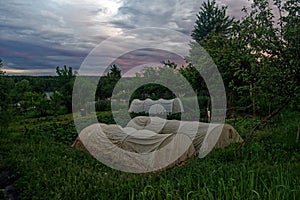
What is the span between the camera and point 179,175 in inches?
170

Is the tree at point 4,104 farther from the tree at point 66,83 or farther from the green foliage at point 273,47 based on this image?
the tree at point 66,83

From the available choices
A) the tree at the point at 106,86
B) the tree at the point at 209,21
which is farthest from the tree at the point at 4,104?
the tree at the point at 209,21

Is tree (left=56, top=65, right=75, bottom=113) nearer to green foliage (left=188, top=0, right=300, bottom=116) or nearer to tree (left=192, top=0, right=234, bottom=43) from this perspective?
tree (left=192, top=0, right=234, bottom=43)

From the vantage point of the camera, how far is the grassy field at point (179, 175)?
323 cm

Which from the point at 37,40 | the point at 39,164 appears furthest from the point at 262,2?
the point at 37,40

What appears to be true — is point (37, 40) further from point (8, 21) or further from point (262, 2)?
point (262, 2)

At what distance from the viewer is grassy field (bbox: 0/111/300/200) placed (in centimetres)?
323

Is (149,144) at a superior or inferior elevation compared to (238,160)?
inferior

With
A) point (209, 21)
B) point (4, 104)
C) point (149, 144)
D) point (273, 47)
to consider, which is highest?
point (209, 21)

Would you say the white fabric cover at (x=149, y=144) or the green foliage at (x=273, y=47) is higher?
the green foliage at (x=273, y=47)

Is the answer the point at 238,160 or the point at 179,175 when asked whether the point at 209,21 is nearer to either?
the point at 238,160

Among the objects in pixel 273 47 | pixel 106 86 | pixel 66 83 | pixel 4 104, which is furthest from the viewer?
pixel 106 86

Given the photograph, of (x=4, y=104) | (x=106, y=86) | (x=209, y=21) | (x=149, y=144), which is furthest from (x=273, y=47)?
(x=209, y=21)

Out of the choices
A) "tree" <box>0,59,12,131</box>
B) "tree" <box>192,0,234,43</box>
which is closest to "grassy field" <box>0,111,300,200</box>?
"tree" <box>0,59,12,131</box>
